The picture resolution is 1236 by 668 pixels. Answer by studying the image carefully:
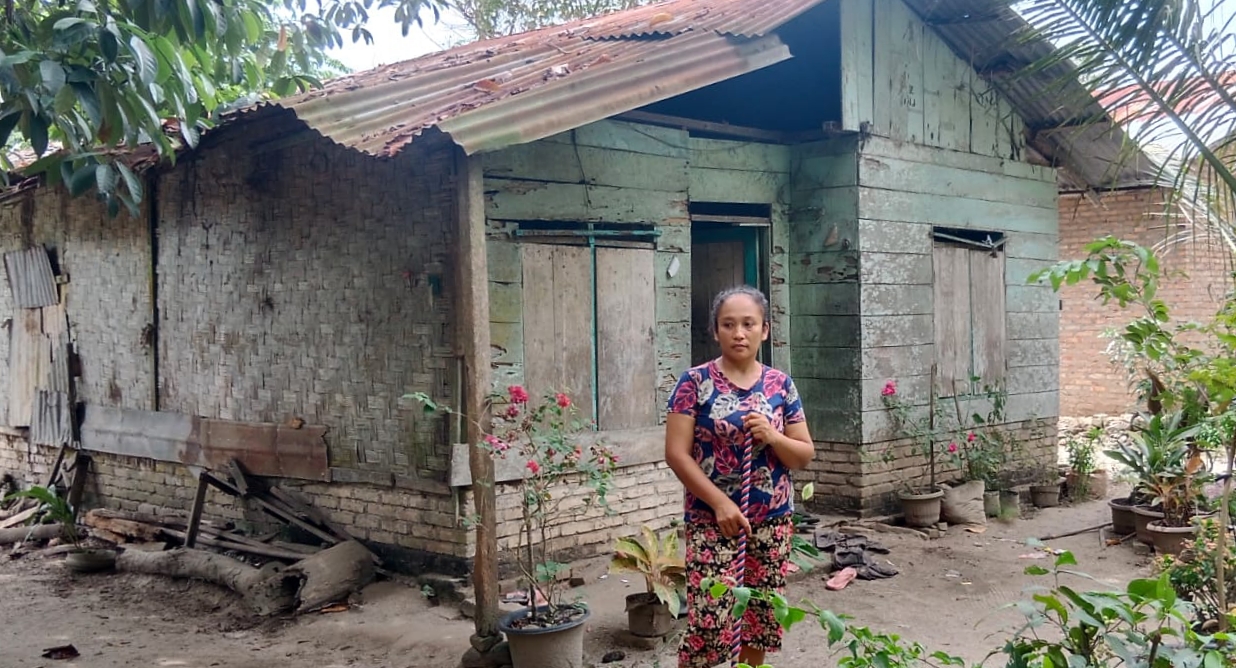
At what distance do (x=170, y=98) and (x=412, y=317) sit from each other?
2.08 m

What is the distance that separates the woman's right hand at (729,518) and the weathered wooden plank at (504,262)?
2734 millimetres

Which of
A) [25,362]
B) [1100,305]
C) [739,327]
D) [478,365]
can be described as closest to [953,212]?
[478,365]

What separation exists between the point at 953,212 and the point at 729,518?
18.3 feet

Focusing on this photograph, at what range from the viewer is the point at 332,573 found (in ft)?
19.8

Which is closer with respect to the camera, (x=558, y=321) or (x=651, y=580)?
(x=651, y=580)

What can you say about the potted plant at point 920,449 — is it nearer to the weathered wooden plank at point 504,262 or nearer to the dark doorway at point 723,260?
the dark doorway at point 723,260

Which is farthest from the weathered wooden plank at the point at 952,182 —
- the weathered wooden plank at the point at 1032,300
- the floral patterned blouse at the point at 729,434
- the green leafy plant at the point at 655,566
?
the floral patterned blouse at the point at 729,434

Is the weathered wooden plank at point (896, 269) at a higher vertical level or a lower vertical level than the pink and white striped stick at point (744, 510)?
higher

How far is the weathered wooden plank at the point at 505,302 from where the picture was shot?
5891 mm

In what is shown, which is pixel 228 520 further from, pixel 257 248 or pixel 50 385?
pixel 50 385

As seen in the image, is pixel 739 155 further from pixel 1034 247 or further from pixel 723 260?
pixel 1034 247

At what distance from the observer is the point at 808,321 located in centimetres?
786

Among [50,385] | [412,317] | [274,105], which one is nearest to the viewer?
[274,105]

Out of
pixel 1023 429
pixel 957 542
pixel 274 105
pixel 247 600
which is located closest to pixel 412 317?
pixel 274 105
